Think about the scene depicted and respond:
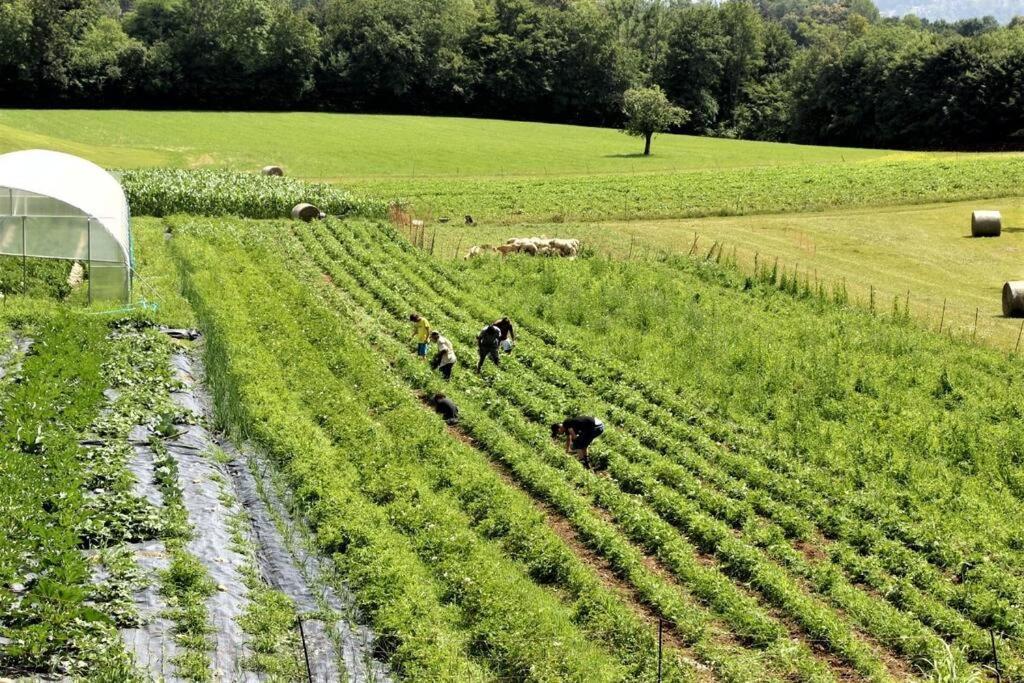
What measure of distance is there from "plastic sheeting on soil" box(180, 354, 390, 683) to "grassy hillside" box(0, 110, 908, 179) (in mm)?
47702

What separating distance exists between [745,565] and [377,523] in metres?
6.08

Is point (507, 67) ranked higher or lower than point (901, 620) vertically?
higher

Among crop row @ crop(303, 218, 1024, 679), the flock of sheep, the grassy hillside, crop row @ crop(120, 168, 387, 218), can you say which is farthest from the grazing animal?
the grassy hillside

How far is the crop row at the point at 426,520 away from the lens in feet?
49.5


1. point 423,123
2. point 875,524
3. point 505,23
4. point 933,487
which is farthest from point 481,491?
point 505,23

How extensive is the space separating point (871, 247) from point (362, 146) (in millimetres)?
45897

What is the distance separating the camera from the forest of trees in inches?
3748

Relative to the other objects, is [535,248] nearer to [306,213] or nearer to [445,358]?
[306,213]

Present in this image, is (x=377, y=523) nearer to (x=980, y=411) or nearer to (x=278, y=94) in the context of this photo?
(x=980, y=411)

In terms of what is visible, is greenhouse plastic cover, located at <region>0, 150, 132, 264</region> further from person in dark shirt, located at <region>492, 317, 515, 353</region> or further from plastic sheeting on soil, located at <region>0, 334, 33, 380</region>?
person in dark shirt, located at <region>492, 317, 515, 353</region>

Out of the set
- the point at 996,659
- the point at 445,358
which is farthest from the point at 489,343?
the point at 996,659

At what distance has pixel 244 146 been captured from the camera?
78812mm

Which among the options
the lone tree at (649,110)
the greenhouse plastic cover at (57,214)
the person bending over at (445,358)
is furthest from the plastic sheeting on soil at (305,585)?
the lone tree at (649,110)

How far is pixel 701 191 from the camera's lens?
59156 millimetres
